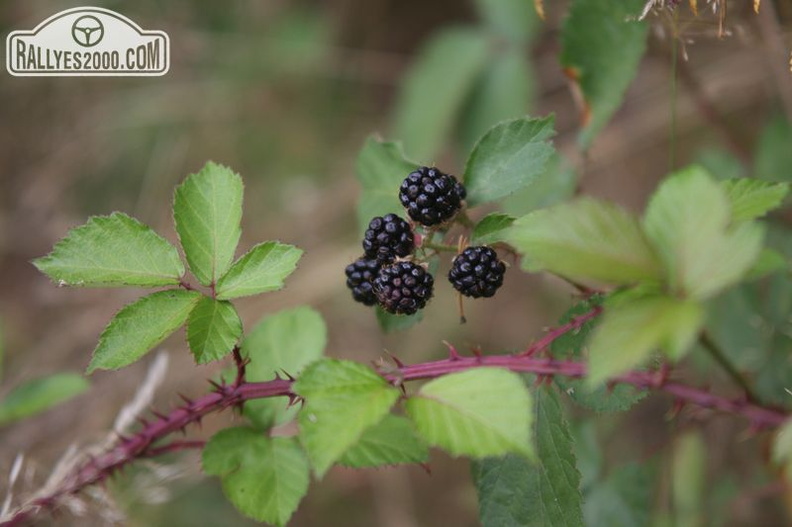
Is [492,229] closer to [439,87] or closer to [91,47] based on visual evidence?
[91,47]

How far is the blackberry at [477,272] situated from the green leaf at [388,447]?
0.96 feet

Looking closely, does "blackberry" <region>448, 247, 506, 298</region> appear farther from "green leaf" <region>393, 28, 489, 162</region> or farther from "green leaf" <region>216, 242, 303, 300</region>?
"green leaf" <region>393, 28, 489, 162</region>

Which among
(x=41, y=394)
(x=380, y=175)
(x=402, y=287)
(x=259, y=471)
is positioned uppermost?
(x=380, y=175)

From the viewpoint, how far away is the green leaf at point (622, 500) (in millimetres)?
2018

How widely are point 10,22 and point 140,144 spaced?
86cm

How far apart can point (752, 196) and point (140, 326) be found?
102 centimetres

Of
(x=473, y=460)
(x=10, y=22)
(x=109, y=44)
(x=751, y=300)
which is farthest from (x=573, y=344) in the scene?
(x=10, y=22)

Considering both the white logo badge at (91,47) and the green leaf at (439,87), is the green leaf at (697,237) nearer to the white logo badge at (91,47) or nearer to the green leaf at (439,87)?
the white logo badge at (91,47)

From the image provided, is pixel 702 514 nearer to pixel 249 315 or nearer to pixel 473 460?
pixel 473 460

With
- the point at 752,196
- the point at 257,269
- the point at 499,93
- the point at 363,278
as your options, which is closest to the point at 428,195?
the point at 363,278

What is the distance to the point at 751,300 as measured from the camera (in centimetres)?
235

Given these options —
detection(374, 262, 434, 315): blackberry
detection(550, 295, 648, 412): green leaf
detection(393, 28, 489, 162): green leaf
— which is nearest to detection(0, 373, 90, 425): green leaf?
detection(374, 262, 434, 315): blackberry

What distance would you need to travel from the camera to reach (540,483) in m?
1.42

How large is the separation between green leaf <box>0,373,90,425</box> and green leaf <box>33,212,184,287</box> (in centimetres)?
67
